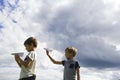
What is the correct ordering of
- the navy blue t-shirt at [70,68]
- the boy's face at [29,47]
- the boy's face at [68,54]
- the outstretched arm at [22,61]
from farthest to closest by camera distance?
1. the boy's face at [68,54]
2. the navy blue t-shirt at [70,68]
3. the boy's face at [29,47]
4. the outstretched arm at [22,61]

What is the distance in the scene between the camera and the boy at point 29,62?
18.0 m

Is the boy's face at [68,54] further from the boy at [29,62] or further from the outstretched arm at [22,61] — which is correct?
the outstretched arm at [22,61]

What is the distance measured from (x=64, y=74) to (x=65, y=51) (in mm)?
1164

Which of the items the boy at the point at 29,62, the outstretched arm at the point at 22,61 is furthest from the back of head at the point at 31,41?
the outstretched arm at the point at 22,61

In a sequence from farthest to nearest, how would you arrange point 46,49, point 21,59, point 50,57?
point 50,57 < point 46,49 < point 21,59

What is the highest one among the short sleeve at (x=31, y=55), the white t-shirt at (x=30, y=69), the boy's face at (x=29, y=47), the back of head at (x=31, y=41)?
the back of head at (x=31, y=41)

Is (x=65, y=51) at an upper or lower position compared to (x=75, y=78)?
upper

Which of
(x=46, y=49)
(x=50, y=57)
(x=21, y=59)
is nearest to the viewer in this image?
(x=21, y=59)

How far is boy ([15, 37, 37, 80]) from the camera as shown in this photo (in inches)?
709

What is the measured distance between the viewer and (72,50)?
2120cm

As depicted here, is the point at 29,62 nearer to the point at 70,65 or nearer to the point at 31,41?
the point at 31,41

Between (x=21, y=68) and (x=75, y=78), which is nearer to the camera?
(x=21, y=68)

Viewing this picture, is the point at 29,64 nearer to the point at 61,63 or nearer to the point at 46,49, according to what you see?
the point at 46,49

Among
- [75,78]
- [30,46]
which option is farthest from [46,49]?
[75,78]
